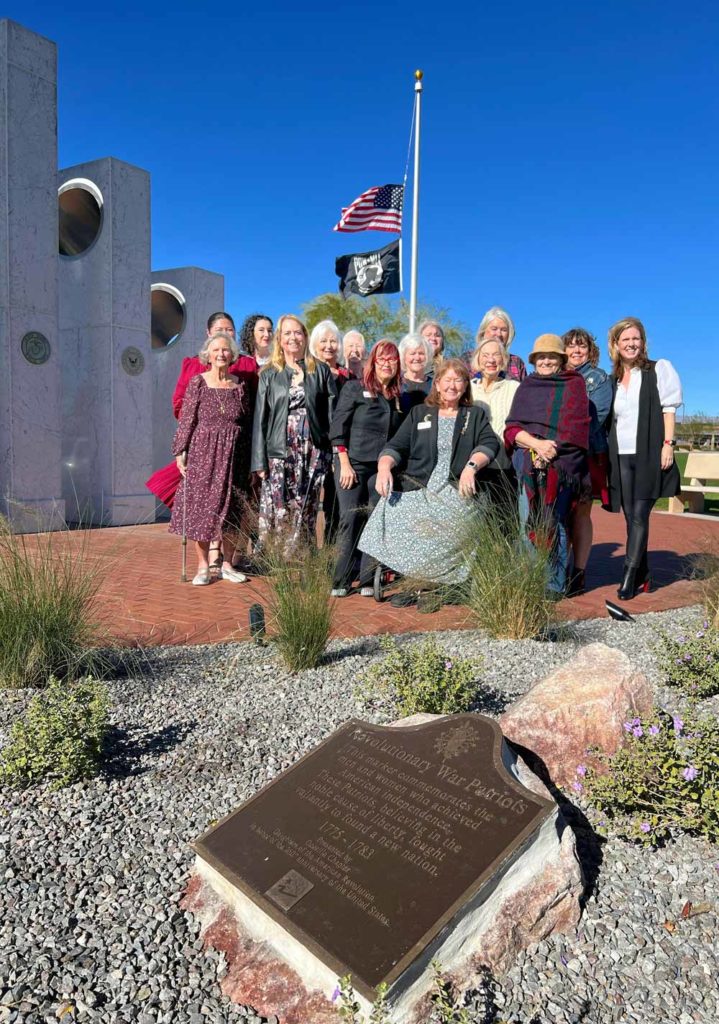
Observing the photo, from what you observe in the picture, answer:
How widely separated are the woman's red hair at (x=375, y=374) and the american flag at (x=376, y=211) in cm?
792

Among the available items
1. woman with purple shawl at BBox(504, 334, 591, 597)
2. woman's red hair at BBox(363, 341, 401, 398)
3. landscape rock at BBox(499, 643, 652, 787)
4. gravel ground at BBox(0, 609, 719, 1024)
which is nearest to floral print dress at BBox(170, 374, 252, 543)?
woman's red hair at BBox(363, 341, 401, 398)

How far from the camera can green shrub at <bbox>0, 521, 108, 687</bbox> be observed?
10.8 ft

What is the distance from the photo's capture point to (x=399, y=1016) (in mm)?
1641

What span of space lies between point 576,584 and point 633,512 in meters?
0.71

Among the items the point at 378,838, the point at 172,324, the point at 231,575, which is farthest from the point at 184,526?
the point at 172,324

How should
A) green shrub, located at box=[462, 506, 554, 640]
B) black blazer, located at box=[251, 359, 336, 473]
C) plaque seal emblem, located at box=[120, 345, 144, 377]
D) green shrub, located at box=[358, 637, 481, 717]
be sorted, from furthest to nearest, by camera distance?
1. plaque seal emblem, located at box=[120, 345, 144, 377]
2. black blazer, located at box=[251, 359, 336, 473]
3. green shrub, located at box=[462, 506, 554, 640]
4. green shrub, located at box=[358, 637, 481, 717]

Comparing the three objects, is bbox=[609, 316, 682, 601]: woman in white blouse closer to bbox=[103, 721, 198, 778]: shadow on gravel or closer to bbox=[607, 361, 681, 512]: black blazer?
bbox=[607, 361, 681, 512]: black blazer

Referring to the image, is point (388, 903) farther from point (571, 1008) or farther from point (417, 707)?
point (417, 707)

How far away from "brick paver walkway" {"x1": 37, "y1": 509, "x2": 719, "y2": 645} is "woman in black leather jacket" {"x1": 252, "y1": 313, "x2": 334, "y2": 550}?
729 millimetres

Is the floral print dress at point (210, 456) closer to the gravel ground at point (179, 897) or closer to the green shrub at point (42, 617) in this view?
the green shrub at point (42, 617)

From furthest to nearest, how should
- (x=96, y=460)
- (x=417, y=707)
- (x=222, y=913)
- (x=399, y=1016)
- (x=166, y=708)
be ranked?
(x=96, y=460) < (x=166, y=708) < (x=417, y=707) < (x=222, y=913) < (x=399, y=1016)

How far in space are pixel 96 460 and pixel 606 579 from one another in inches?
287

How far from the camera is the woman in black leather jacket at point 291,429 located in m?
5.60

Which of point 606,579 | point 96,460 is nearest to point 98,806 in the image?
point 606,579
